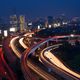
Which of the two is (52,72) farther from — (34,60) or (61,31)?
(61,31)

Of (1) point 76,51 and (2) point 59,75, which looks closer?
(2) point 59,75

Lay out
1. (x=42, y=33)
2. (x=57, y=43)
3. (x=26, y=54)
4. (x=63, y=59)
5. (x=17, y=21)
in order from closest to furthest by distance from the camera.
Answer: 1. (x=26, y=54)
2. (x=63, y=59)
3. (x=57, y=43)
4. (x=42, y=33)
5. (x=17, y=21)

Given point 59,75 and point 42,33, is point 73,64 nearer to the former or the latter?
point 59,75

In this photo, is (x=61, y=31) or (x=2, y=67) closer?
(x=2, y=67)

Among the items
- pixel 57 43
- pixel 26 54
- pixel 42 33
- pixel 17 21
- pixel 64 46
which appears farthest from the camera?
pixel 17 21

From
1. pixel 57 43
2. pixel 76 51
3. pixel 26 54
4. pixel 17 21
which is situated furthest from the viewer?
pixel 17 21

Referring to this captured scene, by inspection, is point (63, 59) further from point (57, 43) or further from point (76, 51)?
point (57, 43)

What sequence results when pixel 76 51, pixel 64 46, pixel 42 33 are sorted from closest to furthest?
pixel 76 51
pixel 64 46
pixel 42 33

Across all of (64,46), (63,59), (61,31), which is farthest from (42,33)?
(63,59)

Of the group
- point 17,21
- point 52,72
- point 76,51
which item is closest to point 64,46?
point 76,51
